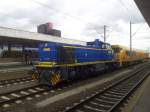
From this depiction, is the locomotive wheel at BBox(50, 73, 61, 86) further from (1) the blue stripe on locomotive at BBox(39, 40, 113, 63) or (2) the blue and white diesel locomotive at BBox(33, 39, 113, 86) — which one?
(1) the blue stripe on locomotive at BBox(39, 40, 113, 63)

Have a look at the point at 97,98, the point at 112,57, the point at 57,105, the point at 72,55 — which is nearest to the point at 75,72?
the point at 72,55

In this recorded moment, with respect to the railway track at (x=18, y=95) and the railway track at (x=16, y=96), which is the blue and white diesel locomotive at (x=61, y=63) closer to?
the railway track at (x=18, y=95)

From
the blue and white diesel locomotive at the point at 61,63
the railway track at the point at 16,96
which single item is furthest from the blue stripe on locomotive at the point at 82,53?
the railway track at the point at 16,96

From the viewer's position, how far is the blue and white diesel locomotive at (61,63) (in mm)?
15555

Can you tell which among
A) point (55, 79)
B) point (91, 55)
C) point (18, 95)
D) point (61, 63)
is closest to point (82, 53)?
point (91, 55)

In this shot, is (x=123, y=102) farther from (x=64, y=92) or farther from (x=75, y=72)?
(x=75, y=72)

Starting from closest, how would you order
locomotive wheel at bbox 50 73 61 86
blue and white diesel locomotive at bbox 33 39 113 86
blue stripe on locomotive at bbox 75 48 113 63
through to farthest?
locomotive wheel at bbox 50 73 61 86 < blue and white diesel locomotive at bbox 33 39 113 86 < blue stripe on locomotive at bbox 75 48 113 63

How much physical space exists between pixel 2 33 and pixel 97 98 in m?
30.5

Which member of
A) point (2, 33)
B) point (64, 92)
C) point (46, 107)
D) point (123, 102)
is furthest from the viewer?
point (2, 33)

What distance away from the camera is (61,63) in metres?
16.1

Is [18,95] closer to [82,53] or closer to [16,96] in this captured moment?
[16,96]

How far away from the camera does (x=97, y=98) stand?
12055 mm

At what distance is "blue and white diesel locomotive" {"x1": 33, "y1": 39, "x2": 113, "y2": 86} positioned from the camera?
51.0 ft

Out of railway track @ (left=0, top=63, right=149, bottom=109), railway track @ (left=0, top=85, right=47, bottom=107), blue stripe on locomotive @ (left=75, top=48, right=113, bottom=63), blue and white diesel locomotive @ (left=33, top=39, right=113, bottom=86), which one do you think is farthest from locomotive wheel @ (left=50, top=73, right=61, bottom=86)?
blue stripe on locomotive @ (left=75, top=48, right=113, bottom=63)
